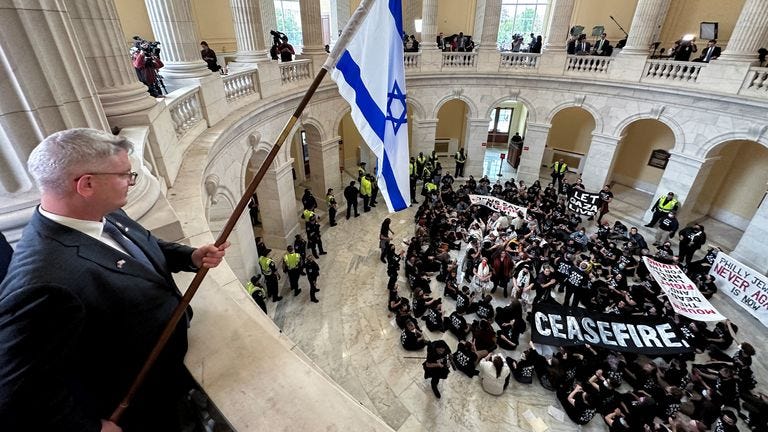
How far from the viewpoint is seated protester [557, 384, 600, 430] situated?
7121mm

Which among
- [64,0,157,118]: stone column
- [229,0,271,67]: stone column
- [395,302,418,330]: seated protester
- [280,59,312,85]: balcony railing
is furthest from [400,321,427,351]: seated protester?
[280,59,312,85]: balcony railing

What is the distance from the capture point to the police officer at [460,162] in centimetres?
1944

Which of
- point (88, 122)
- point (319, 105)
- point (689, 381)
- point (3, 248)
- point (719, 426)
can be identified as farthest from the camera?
point (319, 105)

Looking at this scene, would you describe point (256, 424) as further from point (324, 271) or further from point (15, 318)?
point (324, 271)

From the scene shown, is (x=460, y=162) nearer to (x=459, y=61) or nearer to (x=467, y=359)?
(x=459, y=61)

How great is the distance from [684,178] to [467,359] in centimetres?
1226

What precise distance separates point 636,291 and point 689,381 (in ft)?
8.26

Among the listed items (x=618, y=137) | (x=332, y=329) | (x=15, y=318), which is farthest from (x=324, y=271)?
(x=618, y=137)

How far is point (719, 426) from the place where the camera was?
643cm

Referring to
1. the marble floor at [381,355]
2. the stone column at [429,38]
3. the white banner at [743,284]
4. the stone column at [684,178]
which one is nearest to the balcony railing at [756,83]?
the stone column at [684,178]

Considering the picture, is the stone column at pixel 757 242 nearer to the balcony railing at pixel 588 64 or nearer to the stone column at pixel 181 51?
the balcony railing at pixel 588 64

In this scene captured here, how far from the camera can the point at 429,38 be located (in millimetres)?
17312

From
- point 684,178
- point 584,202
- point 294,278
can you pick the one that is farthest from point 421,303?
point 684,178

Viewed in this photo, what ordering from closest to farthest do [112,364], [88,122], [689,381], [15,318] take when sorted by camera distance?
[15,318] < [112,364] < [88,122] < [689,381]
